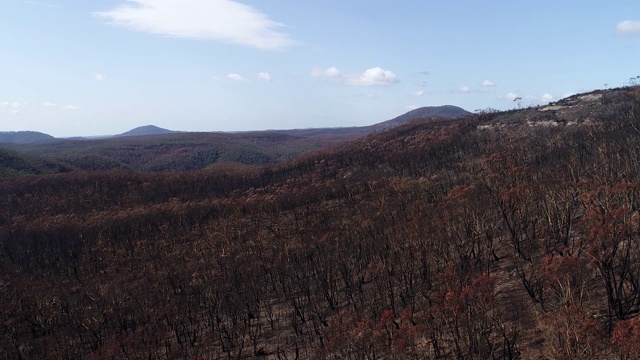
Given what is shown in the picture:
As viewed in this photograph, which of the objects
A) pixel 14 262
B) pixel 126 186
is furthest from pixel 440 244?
pixel 126 186

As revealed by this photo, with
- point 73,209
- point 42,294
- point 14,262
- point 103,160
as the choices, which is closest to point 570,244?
point 42,294

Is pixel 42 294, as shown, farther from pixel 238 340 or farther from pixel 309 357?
pixel 309 357

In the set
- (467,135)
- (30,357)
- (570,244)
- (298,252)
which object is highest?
(467,135)

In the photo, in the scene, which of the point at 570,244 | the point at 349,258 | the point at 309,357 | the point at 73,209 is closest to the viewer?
the point at 309,357

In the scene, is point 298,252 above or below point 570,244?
below

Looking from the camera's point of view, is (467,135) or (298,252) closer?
(298,252)

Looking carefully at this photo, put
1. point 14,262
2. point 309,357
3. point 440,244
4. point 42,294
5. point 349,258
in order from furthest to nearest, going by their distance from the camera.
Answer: point 14,262, point 42,294, point 349,258, point 440,244, point 309,357
